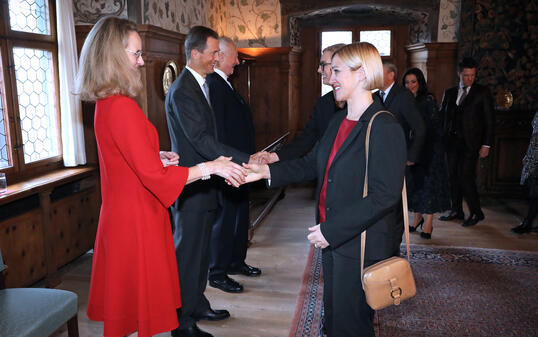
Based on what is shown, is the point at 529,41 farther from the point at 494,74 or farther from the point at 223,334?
the point at 223,334

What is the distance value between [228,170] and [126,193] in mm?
529

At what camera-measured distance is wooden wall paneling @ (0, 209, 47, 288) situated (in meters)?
3.11

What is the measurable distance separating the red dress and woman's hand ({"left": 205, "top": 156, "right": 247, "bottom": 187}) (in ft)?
0.66

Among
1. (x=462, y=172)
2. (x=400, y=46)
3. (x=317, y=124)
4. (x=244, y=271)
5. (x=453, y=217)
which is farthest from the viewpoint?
(x=400, y=46)

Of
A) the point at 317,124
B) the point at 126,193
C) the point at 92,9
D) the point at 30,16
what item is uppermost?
the point at 92,9

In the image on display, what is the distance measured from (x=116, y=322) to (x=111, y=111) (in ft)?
2.95

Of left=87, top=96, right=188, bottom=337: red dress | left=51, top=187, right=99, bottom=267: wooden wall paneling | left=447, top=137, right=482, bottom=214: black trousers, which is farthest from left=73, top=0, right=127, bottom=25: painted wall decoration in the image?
left=447, top=137, right=482, bottom=214: black trousers

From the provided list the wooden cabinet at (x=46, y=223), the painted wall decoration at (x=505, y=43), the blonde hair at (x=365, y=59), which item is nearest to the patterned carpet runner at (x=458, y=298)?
the blonde hair at (x=365, y=59)

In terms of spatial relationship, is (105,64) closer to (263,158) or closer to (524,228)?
(263,158)

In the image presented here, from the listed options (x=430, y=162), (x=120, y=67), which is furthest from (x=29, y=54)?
(x=430, y=162)

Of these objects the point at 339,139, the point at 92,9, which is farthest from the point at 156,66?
the point at 339,139

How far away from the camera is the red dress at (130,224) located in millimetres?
1833

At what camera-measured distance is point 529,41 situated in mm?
6059

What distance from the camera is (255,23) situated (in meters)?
6.67
